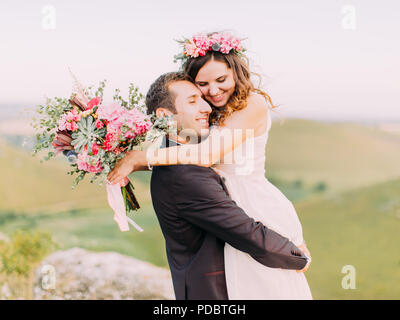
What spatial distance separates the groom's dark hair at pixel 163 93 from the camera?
2.71 meters

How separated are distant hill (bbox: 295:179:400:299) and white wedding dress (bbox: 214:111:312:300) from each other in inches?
237

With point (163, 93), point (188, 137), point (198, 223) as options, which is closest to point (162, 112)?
point (163, 93)

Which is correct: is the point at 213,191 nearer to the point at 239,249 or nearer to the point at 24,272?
the point at 239,249

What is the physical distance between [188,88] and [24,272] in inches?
225

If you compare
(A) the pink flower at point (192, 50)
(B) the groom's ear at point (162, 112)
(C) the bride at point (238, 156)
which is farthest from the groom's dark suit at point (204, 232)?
(A) the pink flower at point (192, 50)

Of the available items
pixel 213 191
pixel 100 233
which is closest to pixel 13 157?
pixel 100 233

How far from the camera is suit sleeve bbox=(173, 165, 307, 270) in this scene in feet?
7.72

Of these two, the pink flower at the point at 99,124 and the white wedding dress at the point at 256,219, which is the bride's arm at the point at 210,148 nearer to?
the white wedding dress at the point at 256,219

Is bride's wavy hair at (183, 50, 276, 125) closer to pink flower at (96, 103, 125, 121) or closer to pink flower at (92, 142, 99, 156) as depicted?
pink flower at (96, 103, 125, 121)

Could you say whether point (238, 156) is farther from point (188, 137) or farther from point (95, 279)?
point (95, 279)

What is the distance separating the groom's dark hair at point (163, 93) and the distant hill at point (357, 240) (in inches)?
257

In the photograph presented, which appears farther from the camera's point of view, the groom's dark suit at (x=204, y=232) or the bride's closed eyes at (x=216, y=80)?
the bride's closed eyes at (x=216, y=80)

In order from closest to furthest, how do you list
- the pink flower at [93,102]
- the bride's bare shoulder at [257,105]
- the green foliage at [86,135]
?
1. the green foliage at [86,135]
2. the pink flower at [93,102]
3. the bride's bare shoulder at [257,105]

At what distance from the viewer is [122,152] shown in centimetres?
260
